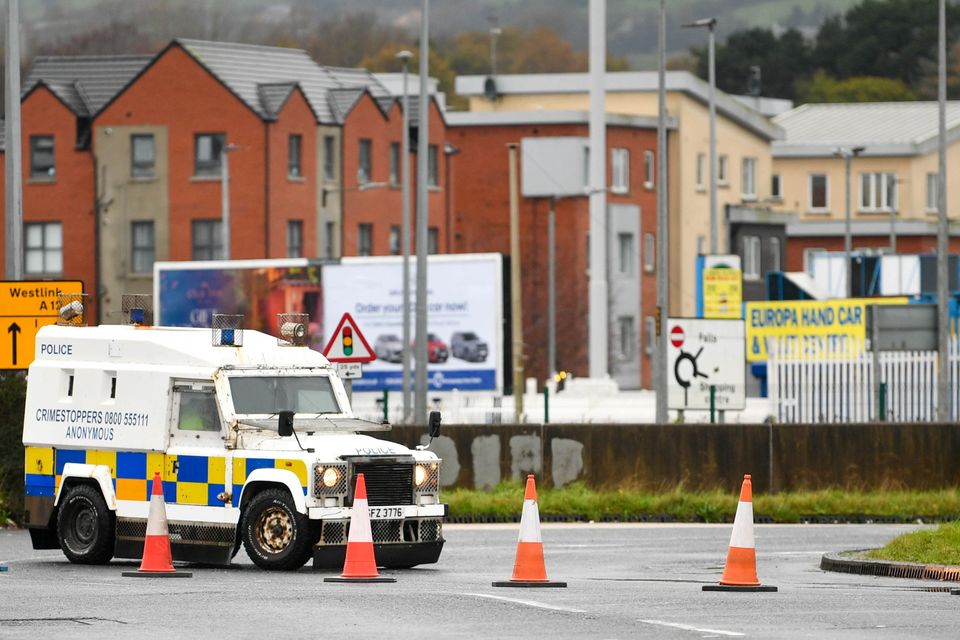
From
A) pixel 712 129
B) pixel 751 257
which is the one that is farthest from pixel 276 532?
pixel 751 257

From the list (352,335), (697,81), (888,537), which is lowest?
(888,537)

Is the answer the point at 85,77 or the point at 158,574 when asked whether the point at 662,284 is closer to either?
the point at 158,574

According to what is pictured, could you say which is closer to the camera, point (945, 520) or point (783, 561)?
point (783, 561)

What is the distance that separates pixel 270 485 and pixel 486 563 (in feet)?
10.2

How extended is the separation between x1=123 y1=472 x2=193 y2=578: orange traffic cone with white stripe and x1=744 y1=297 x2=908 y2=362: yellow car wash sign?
34863 mm

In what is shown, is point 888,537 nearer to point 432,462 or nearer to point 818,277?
point 432,462

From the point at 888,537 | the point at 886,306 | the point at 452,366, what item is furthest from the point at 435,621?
the point at 452,366

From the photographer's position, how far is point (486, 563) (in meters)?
22.4

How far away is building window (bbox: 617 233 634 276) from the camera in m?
87.3

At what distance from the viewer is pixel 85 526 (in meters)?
21.6

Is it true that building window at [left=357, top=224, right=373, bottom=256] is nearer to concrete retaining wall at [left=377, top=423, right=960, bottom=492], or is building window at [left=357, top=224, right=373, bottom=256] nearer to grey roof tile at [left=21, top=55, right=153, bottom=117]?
grey roof tile at [left=21, top=55, right=153, bottom=117]

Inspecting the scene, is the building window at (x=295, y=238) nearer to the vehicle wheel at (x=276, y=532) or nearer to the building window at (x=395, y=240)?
the building window at (x=395, y=240)

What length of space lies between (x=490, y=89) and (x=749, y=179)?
1239cm

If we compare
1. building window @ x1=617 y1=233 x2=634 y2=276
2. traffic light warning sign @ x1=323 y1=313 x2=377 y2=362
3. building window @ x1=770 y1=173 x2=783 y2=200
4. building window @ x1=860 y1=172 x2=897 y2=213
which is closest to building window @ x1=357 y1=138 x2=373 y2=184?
building window @ x1=617 y1=233 x2=634 y2=276
